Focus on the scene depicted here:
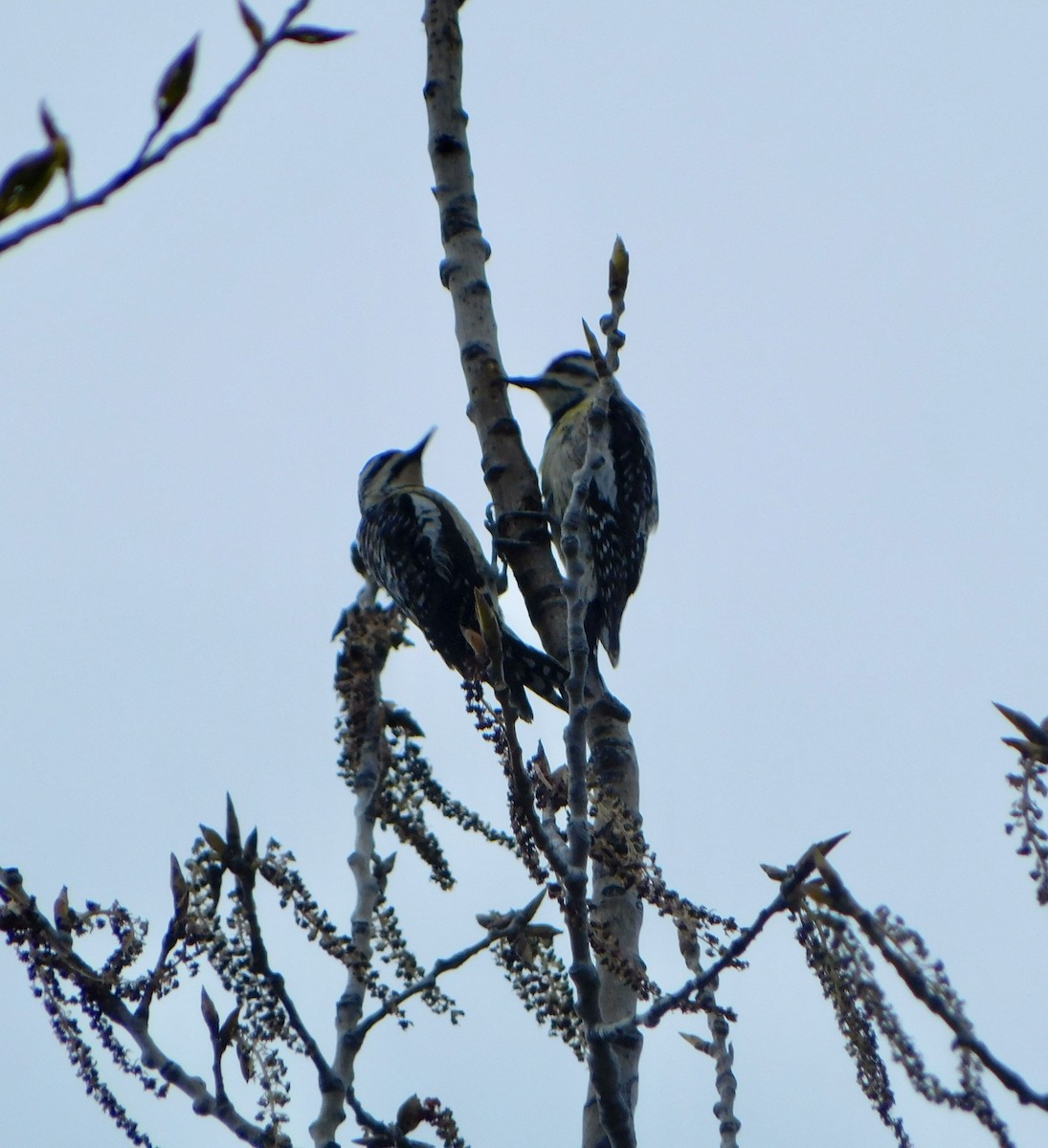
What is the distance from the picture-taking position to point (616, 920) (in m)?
3.17

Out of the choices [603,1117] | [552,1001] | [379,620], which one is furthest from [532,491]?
[603,1117]

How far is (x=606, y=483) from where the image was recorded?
6.49 meters

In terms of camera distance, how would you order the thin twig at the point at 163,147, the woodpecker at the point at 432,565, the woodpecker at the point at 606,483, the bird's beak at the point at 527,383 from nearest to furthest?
the thin twig at the point at 163,147
the woodpecker at the point at 606,483
the woodpecker at the point at 432,565
the bird's beak at the point at 527,383

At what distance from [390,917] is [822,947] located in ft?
6.53

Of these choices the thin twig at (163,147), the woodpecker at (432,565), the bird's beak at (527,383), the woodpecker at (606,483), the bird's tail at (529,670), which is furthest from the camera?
the bird's beak at (527,383)

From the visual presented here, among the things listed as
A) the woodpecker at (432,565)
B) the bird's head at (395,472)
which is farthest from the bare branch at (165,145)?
the bird's head at (395,472)

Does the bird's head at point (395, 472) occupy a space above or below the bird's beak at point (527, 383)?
above

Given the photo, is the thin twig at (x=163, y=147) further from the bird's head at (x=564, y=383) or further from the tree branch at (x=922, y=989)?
the bird's head at (x=564, y=383)

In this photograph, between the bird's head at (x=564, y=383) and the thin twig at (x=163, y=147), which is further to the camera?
the bird's head at (x=564, y=383)

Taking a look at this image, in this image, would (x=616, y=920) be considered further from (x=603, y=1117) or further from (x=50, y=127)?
(x=50, y=127)

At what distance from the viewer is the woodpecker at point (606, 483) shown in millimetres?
6168

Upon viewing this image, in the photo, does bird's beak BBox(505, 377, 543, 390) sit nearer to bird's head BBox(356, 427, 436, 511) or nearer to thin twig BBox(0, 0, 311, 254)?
bird's head BBox(356, 427, 436, 511)

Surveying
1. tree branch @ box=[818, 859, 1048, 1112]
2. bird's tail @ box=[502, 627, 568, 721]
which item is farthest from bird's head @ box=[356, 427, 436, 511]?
tree branch @ box=[818, 859, 1048, 1112]

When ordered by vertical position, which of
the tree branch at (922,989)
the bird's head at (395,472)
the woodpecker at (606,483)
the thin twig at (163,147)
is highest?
the bird's head at (395,472)
